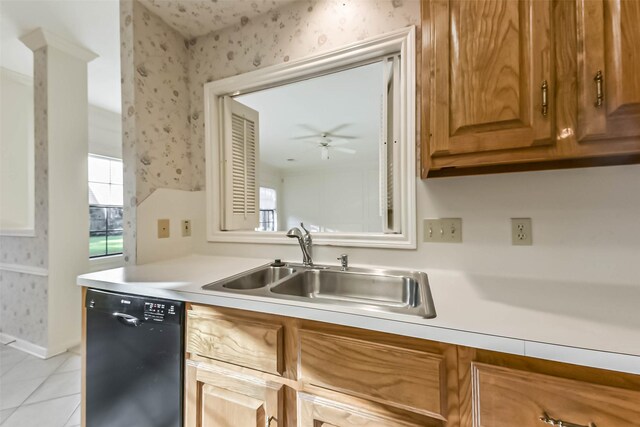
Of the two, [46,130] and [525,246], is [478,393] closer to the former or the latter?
[525,246]

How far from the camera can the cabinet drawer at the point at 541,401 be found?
54 cm

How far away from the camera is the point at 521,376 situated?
61 cm

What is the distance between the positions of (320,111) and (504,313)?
9.37 ft

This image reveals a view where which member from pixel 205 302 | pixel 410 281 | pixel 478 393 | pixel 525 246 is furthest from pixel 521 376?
pixel 205 302

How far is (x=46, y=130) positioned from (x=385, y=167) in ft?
9.30

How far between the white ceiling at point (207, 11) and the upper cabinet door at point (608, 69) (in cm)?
143

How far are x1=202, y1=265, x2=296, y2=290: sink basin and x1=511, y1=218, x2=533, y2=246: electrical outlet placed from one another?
40.3 inches

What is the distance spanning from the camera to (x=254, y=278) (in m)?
1.32

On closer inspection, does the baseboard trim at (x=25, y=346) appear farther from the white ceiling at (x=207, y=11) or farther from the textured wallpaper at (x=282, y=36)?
the white ceiling at (x=207, y=11)

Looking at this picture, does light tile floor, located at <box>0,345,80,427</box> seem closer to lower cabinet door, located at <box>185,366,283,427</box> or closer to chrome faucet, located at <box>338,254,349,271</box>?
lower cabinet door, located at <box>185,366,283,427</box>

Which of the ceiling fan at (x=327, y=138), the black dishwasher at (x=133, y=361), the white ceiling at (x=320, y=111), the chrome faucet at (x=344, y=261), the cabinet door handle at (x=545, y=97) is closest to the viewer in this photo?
the cabinet door handle at (x=545, y=97)

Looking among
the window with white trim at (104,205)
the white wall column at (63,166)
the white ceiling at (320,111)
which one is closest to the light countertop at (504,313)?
the white ceiling at (320,111)

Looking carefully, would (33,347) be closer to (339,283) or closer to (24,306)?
(24,306)

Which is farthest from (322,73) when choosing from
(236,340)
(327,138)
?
(327,138)
